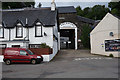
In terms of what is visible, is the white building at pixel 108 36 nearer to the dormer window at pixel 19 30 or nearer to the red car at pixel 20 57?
the red car at pixel 20 57

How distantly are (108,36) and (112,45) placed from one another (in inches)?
60.7

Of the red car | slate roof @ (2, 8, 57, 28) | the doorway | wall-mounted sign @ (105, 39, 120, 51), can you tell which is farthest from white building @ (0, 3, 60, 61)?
the doorway

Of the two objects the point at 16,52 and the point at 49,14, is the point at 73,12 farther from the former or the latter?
the point at 16,52

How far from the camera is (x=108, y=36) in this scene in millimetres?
25719

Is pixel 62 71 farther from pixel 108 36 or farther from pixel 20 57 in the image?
pixel 108 36

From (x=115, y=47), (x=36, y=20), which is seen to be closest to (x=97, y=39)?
(x=115, y=47)

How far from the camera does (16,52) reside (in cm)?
1789

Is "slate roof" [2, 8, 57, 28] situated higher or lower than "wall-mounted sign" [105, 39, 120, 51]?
higher

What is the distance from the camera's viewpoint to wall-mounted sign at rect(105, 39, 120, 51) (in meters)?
24.5

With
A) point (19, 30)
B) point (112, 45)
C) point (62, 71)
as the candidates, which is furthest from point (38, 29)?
point (62, 71)

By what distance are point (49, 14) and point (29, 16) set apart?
3.25 metres

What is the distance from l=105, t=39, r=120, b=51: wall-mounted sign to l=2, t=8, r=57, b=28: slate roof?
912cm

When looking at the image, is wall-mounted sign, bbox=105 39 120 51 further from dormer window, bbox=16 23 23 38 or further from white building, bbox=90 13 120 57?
dormer window, bbox=16 23 23 38

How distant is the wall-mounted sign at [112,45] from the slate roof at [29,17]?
9.12 m
